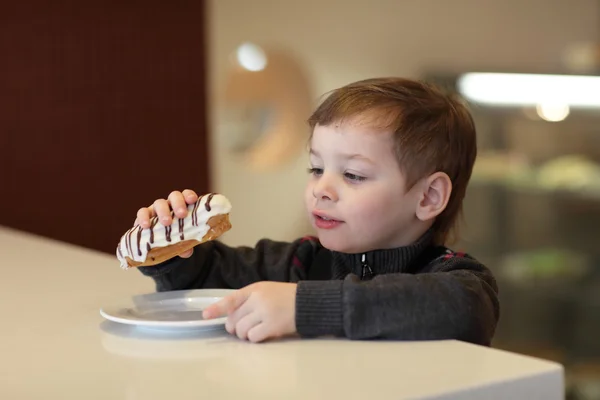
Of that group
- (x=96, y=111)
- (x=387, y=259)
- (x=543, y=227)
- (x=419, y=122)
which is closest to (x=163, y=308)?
(x=387, y=259)

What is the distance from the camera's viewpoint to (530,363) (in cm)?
86

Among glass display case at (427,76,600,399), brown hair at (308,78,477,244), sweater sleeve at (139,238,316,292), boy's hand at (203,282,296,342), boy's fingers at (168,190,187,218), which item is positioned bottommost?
glass display case at (427,76,600,399)

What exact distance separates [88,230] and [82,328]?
4.90ft

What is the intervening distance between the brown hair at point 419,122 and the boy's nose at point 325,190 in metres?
0.09

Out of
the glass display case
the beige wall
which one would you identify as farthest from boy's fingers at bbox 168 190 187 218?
the glass display case

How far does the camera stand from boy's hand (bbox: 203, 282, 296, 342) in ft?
3.26

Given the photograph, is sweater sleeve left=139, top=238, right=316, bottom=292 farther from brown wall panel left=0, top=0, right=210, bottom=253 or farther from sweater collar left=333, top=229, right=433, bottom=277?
brown wall panel left=0, top=0, right=210, bottom=253

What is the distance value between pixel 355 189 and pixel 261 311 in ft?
0.97

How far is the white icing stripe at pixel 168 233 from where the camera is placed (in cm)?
115

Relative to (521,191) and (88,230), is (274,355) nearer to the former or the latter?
(88,230)

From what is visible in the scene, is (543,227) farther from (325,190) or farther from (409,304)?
(409,304)

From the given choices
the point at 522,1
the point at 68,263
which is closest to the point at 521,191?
the point at 522,1

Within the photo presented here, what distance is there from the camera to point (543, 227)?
11.9ft

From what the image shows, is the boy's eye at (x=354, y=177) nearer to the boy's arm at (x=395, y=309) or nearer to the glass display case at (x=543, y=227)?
the boy's arm at (x=395, y=309)
